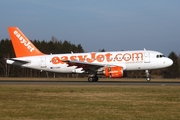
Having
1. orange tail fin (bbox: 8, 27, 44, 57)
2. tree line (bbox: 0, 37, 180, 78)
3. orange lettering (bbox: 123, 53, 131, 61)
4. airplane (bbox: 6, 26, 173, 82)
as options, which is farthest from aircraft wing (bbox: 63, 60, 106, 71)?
tree line (bbox: 0, 37, 180, 78)

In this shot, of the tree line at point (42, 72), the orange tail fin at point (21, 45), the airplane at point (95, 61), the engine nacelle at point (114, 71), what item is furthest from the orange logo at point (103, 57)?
the tree line at point (42, 72)

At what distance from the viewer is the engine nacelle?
145 feet

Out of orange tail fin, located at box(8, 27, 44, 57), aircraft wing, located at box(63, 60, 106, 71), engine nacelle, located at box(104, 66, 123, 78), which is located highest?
orange tail fin, located at box(8, 27, 44, 57)

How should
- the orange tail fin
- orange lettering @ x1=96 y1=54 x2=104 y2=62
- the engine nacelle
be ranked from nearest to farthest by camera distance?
the engine nacelle → orange lettering @ x1=96 y1=54 x2=104 y2=62 → the orange tail fin

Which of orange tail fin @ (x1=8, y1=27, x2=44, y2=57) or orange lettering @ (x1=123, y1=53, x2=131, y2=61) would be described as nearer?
orange lettering @ (x1=123, y1=53, x2=131, y2=61)

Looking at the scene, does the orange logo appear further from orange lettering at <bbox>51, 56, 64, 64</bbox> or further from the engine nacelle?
the engine nacelle

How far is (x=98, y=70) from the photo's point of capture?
152 ft

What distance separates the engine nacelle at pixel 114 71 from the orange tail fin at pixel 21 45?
433 inches

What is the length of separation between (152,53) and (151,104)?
27389 mm

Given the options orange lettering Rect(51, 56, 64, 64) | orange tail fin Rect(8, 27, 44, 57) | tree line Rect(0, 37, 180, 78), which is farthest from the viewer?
tree line Rect(0, 37, 180, 78)

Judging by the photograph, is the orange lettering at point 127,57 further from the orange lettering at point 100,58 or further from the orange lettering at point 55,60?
the orange lettering at point 55,60

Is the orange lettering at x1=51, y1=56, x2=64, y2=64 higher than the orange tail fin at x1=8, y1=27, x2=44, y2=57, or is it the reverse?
the orange tail fin at x1=8, y1=27, x2=44, y2=57

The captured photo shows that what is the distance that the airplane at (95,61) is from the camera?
45.4 m

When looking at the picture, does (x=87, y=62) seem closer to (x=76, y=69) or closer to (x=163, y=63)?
(x=76, y=69)
